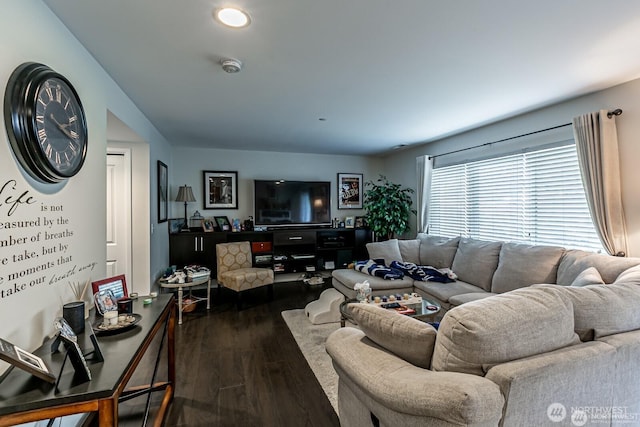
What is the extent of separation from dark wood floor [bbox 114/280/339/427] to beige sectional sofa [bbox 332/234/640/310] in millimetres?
1226

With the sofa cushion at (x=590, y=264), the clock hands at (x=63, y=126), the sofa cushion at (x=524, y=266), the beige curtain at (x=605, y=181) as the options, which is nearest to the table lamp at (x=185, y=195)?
the clock hands at (x=63, y=126)

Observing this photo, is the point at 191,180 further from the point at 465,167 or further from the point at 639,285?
the point at 639,285

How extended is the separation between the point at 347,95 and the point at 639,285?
2381 mm

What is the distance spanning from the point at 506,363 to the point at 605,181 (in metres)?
2.46

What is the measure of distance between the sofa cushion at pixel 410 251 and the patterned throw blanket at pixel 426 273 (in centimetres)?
26

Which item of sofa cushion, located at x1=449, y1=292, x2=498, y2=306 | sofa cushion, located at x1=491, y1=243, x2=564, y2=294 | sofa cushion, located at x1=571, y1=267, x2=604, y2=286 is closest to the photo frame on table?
sofa cushion, located at x1=449, y1=292, x2=498, y2=306

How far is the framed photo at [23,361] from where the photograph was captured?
0.97m

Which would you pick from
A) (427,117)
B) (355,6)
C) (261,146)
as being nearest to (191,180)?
(261,146)

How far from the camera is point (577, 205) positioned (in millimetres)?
2895

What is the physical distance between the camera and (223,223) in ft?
16.8

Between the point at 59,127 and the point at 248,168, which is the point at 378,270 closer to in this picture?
the point at 248,168

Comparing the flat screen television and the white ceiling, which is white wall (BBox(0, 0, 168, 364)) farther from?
the flat screen television

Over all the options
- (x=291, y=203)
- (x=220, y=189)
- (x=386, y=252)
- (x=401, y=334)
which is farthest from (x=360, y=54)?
(x=220, y=189)

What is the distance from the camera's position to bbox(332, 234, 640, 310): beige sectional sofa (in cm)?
245
